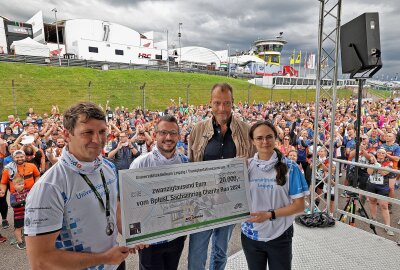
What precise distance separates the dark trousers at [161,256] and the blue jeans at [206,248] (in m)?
0.23

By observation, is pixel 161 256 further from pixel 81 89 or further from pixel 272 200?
pixel 81 89

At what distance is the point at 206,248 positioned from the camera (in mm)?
2678

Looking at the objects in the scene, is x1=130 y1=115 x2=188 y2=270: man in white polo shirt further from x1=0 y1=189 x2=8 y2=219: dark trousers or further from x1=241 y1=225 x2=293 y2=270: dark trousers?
x1=0 y1=189 x2=8 y2=219: dark trousers

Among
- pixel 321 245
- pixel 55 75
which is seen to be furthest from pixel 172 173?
pixel 55 75

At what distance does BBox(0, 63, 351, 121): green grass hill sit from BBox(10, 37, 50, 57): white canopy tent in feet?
23.9

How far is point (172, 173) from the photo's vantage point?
2018 mm

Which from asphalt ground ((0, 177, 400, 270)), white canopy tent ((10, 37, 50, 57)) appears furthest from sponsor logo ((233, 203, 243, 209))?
white canopy tent ((10, 37, 50, 57))

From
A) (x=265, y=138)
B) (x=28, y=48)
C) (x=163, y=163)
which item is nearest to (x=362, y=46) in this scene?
(x=265, y=138)

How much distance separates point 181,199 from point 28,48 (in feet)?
130

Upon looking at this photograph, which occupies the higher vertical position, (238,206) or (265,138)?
(265,138)

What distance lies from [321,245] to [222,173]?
2.75 m

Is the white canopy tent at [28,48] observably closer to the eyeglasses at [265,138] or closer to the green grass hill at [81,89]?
the green grass hill at [81,89]

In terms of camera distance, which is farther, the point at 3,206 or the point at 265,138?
the point at 3,206

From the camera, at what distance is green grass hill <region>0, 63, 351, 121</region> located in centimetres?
2038
